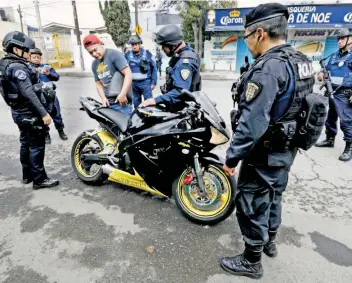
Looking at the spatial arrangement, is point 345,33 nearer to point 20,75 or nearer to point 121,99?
point 121,99

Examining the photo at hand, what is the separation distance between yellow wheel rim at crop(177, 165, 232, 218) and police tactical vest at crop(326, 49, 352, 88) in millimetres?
2986

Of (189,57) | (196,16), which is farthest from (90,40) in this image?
(196,16)

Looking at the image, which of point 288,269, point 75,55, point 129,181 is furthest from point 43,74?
point 75,55

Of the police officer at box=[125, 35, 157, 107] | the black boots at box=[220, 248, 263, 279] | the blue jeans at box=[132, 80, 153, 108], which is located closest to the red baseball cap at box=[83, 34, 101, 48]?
the police officer at box=[125, 35, 157, 107]

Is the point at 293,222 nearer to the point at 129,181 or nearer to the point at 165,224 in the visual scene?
the point at 165,224

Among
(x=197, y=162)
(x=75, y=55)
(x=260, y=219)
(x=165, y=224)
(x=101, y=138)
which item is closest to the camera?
(x=260, y=219)

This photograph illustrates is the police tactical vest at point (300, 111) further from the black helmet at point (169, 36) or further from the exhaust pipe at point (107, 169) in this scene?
the exhaust pipe at point (107, 169)

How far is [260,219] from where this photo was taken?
192 cm

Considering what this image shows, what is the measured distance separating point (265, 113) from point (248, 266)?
1.20 metres

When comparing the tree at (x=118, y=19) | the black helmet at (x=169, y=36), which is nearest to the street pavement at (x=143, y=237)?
the black helmet at (x=169, y=36)

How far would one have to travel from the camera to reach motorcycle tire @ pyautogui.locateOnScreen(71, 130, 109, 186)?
3.36 metres

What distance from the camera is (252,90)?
5.28 ft

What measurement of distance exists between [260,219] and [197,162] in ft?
2.55

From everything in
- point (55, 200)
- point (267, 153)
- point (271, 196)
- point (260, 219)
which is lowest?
point (55, 200)
